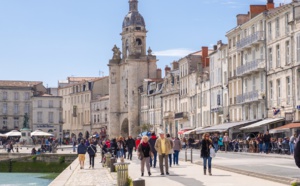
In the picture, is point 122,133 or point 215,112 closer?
point 215,112

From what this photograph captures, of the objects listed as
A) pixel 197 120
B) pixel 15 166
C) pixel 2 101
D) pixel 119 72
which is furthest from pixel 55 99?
pixel 15 166

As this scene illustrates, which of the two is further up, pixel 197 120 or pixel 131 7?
pixel 131 7

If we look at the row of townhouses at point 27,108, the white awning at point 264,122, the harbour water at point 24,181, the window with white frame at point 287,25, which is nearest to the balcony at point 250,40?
the window with white frame at point 287,25

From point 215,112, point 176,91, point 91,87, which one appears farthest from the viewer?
point 91,87

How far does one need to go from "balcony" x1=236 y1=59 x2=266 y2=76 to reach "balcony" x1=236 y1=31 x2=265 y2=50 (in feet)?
5.24

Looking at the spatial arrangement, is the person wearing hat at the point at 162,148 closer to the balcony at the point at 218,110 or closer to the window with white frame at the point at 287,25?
the window with white frame at the point at 287,25

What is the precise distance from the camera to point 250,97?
6197 cm

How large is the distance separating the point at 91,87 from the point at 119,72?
14106 millimetres

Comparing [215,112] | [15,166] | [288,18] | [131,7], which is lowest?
[15,166]

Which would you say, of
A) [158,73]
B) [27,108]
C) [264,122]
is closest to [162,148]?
[264,122]

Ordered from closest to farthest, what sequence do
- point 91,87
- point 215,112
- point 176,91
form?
point 215,112 < point 176,91 < point 91,87

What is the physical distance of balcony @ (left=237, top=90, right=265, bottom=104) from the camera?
59.4 meters

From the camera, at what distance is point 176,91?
95062 mm

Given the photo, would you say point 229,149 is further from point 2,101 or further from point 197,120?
point 2,101
